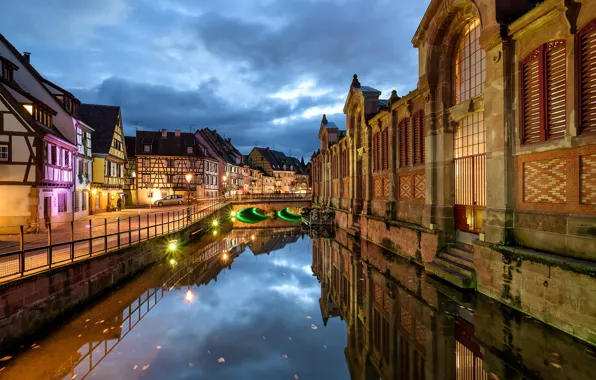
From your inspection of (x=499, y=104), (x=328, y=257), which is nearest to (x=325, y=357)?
(x=499, y=104)

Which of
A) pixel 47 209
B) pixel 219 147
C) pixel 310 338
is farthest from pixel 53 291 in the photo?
pixel 219 147

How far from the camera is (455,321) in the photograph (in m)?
9.09

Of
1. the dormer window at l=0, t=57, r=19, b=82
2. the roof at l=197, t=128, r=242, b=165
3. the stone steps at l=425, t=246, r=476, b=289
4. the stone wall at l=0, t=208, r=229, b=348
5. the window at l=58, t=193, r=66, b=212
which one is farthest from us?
the roof at l=197, t=128, r=242, b=165

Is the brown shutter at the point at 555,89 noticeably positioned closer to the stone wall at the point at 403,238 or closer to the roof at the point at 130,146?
the stone wall at the point at 403,238

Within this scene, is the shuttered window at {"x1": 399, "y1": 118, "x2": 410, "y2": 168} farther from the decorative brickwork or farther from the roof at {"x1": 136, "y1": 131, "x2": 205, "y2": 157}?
the roof at {"x1": 136, "y1": 131, "x2": 205, "y2": 157}

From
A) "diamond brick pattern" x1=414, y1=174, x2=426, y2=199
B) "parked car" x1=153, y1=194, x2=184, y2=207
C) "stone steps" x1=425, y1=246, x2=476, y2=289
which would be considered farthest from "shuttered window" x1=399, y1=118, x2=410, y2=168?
"parked car" x1=153, y1=194, x2=184, y2=207

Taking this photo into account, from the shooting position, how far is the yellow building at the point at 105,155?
110ft

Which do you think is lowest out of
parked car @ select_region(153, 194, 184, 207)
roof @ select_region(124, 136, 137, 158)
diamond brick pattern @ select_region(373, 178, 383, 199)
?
parked car @ select_region(153, 194, 184, 207)

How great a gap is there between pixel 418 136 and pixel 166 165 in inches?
1655

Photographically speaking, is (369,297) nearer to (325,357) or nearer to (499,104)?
(325,357)

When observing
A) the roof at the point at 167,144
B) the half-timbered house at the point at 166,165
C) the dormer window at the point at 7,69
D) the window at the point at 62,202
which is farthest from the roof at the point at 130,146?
the dormer window at the point at 7,69

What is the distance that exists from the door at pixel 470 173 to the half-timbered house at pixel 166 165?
4136 centimetres

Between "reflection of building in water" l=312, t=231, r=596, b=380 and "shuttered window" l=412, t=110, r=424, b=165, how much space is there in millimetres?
6619

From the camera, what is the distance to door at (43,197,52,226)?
2067 centimetres
